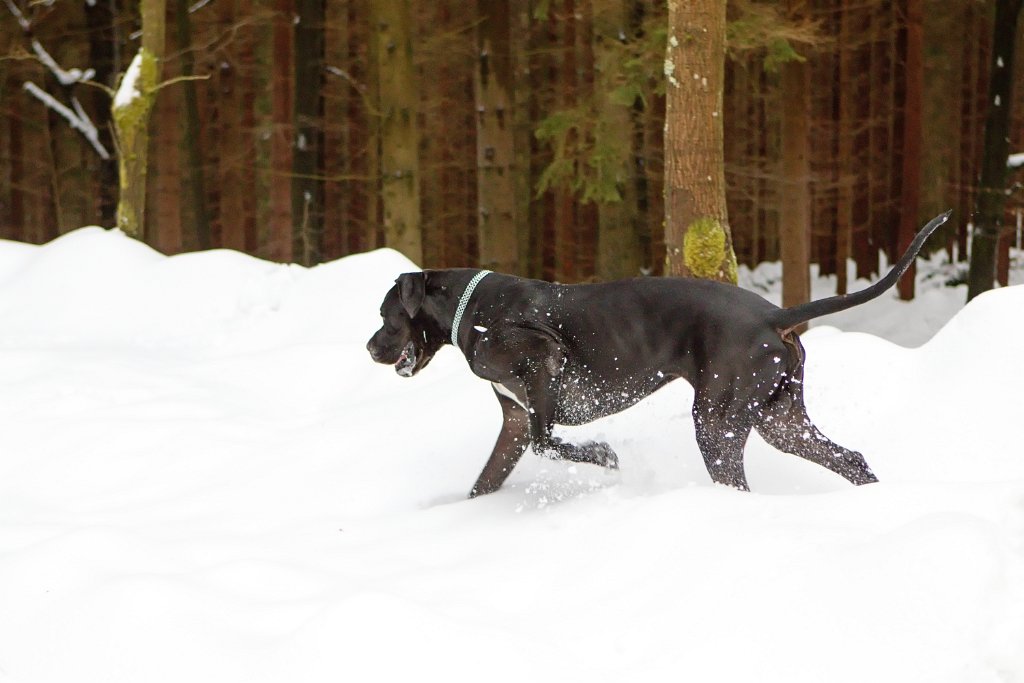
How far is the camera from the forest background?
43.0 feet

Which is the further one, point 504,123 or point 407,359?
point 504,123

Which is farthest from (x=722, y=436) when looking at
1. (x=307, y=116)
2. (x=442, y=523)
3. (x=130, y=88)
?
(x=307, y=116)

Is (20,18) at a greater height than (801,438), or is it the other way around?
(20,18)

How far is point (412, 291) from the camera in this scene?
18.5 feet

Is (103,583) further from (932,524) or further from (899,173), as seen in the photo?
(899,173)

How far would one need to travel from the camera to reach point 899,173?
749 inches

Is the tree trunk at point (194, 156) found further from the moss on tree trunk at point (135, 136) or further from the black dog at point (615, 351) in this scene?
the black dog at point (615, 351)

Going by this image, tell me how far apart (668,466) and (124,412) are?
Answer: 362cm

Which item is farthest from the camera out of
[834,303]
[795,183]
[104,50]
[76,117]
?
[104,50]

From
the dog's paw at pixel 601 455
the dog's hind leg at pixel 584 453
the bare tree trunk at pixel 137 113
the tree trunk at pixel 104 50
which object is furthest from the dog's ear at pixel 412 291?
the tree trunk at pixel 104 50

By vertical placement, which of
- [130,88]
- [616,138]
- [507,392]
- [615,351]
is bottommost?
[507,392]

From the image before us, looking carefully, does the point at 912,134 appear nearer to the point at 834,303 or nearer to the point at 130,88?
the point at 130,88

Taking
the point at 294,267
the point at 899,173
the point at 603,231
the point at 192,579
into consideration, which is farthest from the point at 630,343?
the point at 899,173

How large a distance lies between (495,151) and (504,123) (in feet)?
1.35
